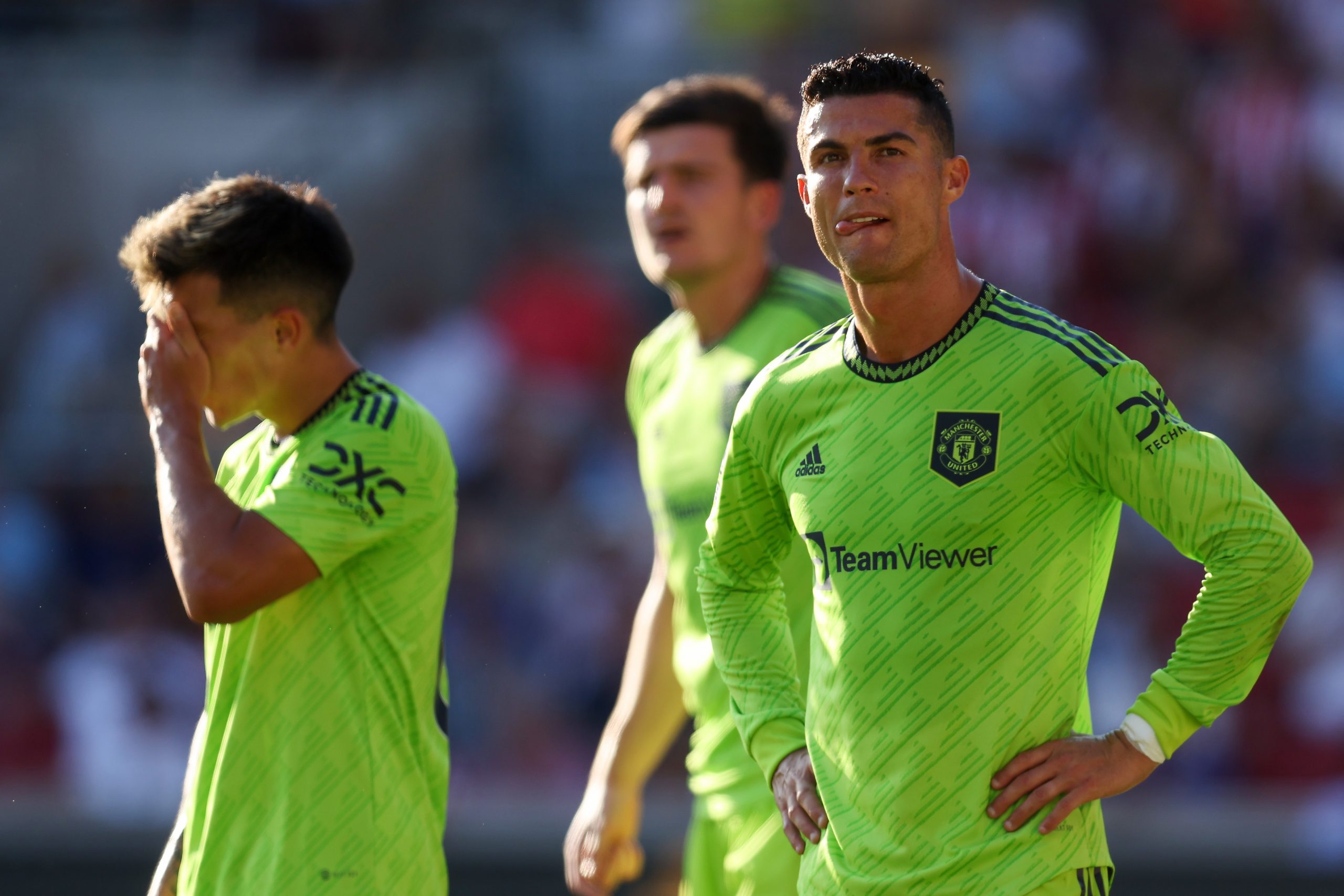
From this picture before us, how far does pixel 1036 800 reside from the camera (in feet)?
9.57

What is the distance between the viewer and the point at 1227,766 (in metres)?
9.25

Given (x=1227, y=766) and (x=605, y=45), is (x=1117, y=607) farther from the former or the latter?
(x=605, y=45)

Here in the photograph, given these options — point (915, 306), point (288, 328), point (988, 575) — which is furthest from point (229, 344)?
point (988, 575)

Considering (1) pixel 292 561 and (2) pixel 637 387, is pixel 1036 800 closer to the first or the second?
(1) pixel 292 561

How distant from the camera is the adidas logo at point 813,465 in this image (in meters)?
3.20

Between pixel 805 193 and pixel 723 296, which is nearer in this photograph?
A: pixel 805 193

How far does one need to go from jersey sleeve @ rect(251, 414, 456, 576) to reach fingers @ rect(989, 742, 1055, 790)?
1439 mm

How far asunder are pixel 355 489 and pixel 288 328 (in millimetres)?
436

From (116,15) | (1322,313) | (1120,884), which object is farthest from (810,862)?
(116,15)

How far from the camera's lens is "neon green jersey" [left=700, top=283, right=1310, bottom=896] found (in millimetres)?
2873

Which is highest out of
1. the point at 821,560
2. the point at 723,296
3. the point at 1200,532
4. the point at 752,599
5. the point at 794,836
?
the point at 723,296

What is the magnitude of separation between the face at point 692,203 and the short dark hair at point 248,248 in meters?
1.50

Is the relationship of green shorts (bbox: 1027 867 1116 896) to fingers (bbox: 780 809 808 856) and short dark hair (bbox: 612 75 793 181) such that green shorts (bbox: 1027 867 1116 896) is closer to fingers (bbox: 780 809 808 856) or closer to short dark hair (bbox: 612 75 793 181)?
fingers (bbox: 780 809 808 856)

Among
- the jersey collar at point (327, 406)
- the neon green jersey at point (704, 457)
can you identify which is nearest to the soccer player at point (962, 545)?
the jersey collar at point (327, 406)
